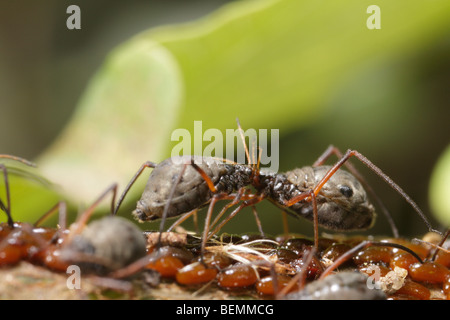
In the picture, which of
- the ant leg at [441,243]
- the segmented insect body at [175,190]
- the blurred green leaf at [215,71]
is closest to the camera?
the ant leg at [441,243]

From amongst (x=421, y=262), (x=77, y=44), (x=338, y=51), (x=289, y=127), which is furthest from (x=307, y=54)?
(x=77, y=44)

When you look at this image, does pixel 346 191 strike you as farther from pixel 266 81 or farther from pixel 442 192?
pixel 266 81

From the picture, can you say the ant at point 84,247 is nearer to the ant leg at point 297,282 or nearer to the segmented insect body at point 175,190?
the ant leg at point 297,282

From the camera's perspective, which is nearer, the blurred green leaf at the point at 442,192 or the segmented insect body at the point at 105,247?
the segmented insect body at the point at 105,247

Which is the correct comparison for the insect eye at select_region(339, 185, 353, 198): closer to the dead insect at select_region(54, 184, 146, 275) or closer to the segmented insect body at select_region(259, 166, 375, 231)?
the segmented insect body at select_region(259, 166, 375, 231)

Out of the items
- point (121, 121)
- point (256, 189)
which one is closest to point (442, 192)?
point (256, 189)

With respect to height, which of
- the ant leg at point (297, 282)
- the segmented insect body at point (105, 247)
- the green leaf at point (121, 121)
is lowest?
the ant leg at point (297, 282)

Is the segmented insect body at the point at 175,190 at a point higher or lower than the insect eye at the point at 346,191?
higher

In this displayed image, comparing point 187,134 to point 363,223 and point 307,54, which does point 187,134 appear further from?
point 363,223

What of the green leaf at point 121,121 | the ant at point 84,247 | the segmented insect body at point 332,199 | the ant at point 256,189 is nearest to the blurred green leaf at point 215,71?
the green leaf at point 121,121
